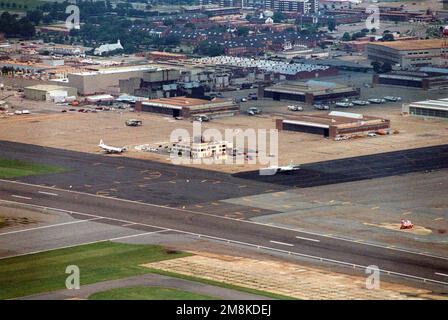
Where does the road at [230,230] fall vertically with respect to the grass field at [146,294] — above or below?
below

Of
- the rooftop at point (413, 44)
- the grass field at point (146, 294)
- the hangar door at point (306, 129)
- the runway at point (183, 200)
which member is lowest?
the rooftop at point (413, 44)

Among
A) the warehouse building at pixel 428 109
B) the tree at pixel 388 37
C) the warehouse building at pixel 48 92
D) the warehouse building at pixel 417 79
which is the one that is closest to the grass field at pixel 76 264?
the warehouse building at pixel 428 109

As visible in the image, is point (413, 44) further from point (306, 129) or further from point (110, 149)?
point (110, 149)

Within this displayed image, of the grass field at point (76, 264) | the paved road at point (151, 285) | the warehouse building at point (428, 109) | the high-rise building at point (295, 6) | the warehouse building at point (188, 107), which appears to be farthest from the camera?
the high-rise building at point (295, 6)

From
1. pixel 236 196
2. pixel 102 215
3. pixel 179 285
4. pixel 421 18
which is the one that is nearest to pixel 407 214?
pixel 236 196

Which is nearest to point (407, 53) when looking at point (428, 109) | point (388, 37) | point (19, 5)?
point (388, 37)

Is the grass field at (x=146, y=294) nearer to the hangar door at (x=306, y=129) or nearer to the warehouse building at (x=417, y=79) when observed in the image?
the hangar door at (x=306, y=129)

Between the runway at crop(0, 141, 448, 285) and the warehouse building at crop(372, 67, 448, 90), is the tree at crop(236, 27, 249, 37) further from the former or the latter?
the runway at crop(0, 141, 448, 285)

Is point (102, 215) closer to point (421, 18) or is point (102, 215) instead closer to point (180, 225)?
point (180, 225)
